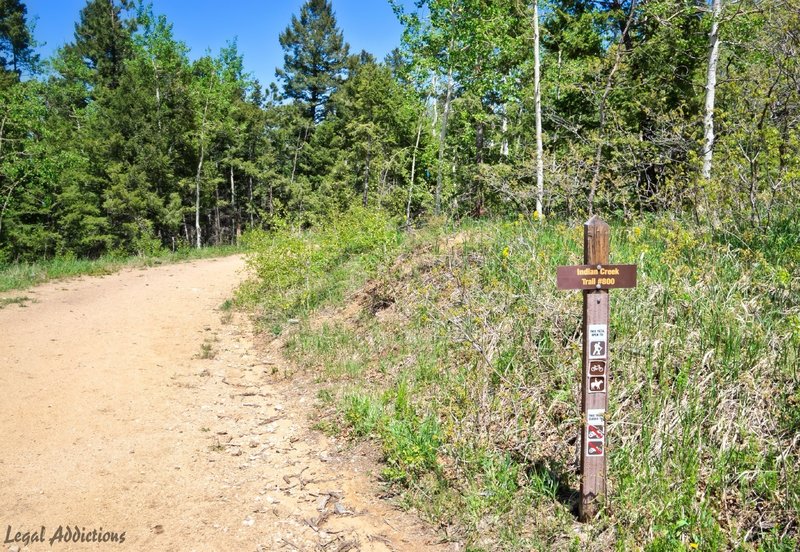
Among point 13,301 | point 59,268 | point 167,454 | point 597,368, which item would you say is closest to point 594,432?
point 597,368

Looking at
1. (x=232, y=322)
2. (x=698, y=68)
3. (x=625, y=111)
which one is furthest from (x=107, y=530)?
(x=698, y=68)

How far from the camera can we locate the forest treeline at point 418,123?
25.6 ft

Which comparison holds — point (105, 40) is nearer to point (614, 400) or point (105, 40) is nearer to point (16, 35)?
point (16, 35)

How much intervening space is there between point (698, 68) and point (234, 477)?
1507 centimetres

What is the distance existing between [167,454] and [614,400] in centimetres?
450

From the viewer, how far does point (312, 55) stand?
3697 centimetres

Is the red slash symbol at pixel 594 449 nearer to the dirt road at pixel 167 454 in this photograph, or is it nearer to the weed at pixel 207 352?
the dirt road at pixel 167 454

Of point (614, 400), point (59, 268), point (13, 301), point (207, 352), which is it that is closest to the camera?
point (614, 400)

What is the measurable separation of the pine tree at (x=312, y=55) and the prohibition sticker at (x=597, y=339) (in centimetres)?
3701

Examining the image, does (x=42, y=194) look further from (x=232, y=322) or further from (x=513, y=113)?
(x=513, y=113)

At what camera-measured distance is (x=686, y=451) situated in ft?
11.9

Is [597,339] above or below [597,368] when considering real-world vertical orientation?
above

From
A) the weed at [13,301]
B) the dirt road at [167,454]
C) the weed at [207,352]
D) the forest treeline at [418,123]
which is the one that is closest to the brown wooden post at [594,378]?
the dirt road at [167,454]

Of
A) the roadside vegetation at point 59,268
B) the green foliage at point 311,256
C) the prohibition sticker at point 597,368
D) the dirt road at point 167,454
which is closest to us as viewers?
the prohibition sticker at point 597,368
